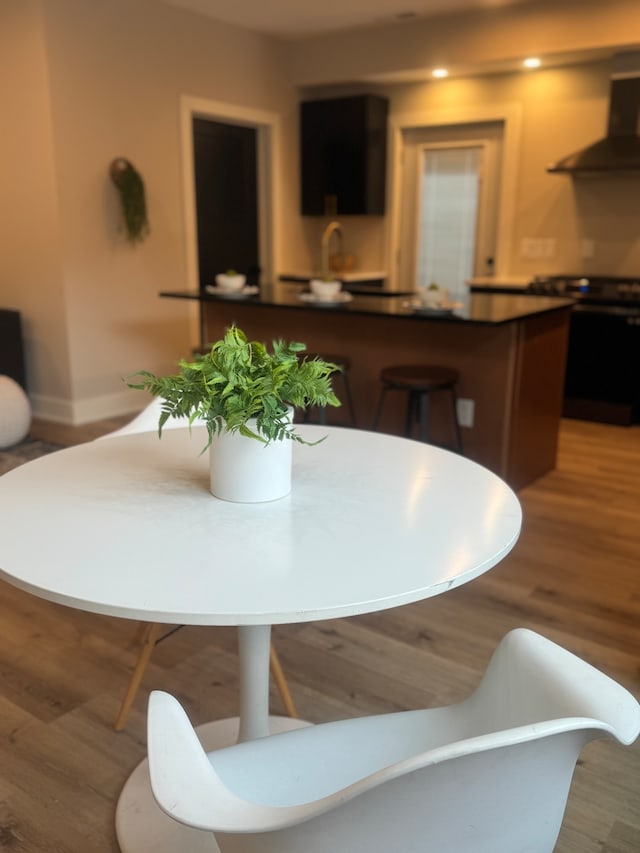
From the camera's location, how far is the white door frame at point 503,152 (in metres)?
5.50

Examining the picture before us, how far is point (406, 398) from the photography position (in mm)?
3842

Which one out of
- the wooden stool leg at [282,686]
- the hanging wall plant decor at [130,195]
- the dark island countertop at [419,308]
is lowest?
the wooden stool leg at [282,686]

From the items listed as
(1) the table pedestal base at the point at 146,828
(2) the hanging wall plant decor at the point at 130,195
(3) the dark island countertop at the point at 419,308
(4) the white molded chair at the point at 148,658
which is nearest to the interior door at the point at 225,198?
(2) the hanging wall plant decor at the point at 130,195

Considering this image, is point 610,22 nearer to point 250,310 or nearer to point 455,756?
point 250,310

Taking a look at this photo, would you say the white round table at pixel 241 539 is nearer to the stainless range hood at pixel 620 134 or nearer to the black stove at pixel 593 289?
the black stove at pixel 593 289

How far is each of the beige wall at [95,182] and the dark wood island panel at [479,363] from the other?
1.28m

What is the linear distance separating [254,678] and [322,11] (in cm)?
484

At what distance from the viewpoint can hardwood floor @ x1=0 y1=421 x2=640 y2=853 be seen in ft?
5.28

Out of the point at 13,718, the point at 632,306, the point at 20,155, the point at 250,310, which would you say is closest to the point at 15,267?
the point at 20,155

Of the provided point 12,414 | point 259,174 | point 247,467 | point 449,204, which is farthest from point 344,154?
point 247,467

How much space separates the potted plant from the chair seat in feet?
6.47

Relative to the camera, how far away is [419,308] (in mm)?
3312

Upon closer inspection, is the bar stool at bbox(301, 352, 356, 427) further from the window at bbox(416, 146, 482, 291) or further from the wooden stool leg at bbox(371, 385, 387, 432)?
the window at bbox(416, 146, 482, 291)

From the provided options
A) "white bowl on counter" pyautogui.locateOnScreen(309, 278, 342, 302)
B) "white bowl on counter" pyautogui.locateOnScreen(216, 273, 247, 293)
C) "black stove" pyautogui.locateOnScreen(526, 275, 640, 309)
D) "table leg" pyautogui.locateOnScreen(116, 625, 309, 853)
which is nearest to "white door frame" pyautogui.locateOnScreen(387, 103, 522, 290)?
"black stove" pyautogui.locateOnScreen(526, 275, 640, 309)
